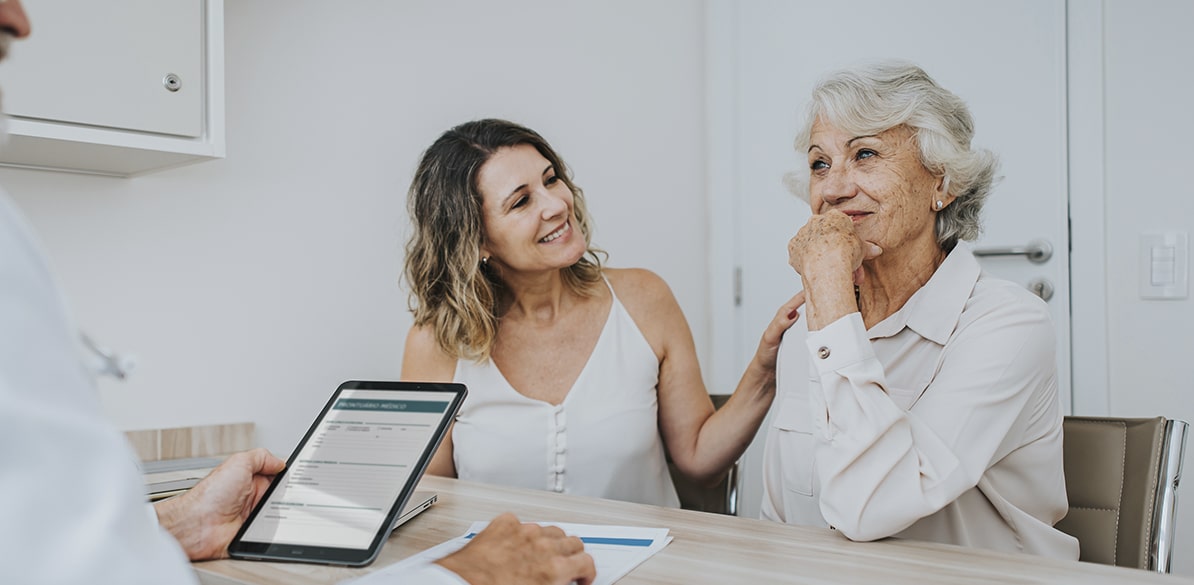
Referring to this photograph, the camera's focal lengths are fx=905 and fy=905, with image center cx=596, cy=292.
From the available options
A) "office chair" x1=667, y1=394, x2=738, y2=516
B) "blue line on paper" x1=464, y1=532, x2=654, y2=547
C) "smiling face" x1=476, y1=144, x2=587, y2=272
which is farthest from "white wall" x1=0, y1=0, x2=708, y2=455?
"blue line on paper" x1=464, y1=532, x2=654, y2=547

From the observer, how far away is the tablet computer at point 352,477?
3.54 ft

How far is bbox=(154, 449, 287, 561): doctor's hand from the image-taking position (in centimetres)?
109

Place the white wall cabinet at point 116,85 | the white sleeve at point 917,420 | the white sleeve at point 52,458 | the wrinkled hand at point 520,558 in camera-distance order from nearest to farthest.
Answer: the white sleeve at point 52,458, the wrinkled hand at point 520,558, the white sleeve at point 917,420, the white wall cabinet at point 116,85

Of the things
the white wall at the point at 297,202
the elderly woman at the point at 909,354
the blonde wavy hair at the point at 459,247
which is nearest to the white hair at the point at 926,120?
the elderly woman at the point at 909,354

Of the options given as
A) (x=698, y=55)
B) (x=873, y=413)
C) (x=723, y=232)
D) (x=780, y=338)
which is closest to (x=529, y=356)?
(x=780, y=338)

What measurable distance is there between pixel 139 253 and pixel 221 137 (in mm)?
398

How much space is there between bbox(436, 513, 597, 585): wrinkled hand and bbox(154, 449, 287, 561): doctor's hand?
1.24 feet

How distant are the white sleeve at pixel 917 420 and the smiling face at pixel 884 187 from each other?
0.79ft

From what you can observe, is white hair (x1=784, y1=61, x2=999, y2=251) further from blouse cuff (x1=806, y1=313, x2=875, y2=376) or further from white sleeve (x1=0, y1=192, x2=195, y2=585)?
white sleeve (x1=0, y1=192, x2=195, y2=585)

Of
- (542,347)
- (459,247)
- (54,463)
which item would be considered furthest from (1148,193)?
(54,463)

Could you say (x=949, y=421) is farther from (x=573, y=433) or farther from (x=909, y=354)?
(x=573, y=433)

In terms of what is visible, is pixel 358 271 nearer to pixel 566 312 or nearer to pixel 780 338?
pixel 566 312

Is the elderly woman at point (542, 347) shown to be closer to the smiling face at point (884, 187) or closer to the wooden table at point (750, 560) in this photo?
the smiling face at point (884, 187)

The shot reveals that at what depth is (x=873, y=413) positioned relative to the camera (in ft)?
3.89
